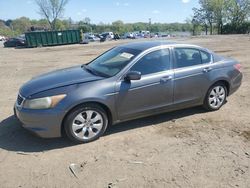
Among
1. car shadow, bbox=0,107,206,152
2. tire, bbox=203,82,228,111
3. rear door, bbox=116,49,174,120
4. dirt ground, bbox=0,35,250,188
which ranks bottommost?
dirt ground, bbox=0,35,250,188

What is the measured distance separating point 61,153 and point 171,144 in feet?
5.64

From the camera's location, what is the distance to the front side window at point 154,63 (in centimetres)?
488

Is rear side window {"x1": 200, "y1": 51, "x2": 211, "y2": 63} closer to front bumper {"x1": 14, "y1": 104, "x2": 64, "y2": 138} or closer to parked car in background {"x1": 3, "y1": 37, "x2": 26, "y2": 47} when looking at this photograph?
front bumper {"x1": 14, "y1": 104, "x2": 64, "y2": 138}

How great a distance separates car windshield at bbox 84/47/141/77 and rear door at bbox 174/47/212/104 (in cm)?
87

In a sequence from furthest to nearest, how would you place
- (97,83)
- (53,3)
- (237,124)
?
(53,3) < (237,124) < (97,83)

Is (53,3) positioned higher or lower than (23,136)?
higher

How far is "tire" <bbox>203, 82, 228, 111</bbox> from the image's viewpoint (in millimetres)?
5688

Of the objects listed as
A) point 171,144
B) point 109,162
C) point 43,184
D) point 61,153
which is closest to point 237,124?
point 171,144

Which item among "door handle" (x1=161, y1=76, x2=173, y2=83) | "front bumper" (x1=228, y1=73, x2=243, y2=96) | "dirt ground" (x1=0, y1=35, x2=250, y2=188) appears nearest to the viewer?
"dirt ground" (x1=0, y1=35, x2=250, y2=188)

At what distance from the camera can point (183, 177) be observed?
3529 millimetres

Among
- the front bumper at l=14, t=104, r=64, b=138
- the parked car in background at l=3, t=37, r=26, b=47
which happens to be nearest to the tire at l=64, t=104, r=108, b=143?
the front bumper at l=14, t=104, r=64, b=138

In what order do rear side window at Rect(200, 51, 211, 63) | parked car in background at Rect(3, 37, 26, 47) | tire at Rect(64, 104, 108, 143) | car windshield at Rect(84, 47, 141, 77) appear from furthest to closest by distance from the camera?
parked car in background at Rect(3, 37, 26, 47), rear side window at Rect(200, 51, 211, 63), car windshield at Rect(84, 47, 141, 77), tire at Rect(64, 104, 108, 143)

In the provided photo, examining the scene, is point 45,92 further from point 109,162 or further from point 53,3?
point 53,3

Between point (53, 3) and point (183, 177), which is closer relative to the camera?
point (183, 177)
